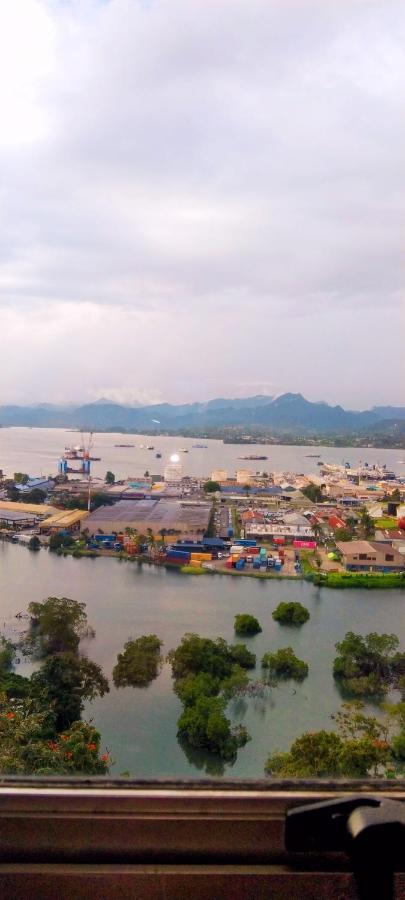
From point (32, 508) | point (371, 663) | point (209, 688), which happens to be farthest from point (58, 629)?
point (32, 508)

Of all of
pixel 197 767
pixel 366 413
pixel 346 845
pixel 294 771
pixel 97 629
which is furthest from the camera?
pixel 366 413

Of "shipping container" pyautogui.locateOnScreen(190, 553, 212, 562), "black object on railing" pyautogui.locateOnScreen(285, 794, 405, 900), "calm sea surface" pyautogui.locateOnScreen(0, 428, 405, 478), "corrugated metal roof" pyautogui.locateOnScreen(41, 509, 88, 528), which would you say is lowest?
"shipping container" pyautogui.locateOnScreen(190, 553, 212, 562)

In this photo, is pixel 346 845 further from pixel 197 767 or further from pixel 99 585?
pixel 99 585

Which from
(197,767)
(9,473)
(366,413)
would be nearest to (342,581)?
(197,767)

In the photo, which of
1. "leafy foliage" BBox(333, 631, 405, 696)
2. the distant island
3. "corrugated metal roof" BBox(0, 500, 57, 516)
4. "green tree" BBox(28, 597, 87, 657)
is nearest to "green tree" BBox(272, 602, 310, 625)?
"leafy foliage" BBox(333, 631, 405, 696)

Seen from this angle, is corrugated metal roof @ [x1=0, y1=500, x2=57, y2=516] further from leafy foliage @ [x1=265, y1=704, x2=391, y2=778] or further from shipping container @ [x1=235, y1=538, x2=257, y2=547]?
leafy foliage @ [x1=265, y1=704, x2=391, y2=778]

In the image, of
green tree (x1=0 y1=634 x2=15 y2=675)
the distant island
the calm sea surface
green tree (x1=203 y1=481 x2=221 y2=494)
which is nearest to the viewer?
green tree (x1=0 y1=634 x2=15 y2=675)

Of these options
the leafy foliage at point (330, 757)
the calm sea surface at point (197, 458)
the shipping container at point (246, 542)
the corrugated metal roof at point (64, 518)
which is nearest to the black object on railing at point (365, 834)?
the leafy foliage at point (330, 757)
